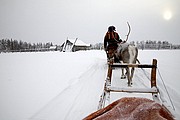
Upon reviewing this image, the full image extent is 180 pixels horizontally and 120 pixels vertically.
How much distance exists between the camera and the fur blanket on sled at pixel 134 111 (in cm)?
117

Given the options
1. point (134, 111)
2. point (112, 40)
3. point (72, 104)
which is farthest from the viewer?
point (112, 40)

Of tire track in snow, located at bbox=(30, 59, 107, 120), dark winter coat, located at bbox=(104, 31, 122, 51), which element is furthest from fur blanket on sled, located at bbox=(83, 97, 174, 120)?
dark winter coat, located at bbox=(104, 31, 122, 51)

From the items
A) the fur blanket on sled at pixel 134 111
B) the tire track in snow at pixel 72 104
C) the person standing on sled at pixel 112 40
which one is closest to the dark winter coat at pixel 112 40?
the person standing on sled at pixel 112 40

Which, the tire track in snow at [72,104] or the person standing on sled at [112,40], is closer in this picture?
the tire track in snow at [72,104]

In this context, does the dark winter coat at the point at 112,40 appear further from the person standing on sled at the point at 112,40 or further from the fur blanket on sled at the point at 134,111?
the fur blanket on sled at the point at 134,111

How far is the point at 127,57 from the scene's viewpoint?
5.02 meters

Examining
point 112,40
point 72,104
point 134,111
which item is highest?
point 112,40

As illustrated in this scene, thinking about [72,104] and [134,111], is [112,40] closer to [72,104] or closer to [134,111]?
[72,104]

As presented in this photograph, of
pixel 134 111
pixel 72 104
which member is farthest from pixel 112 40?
pixel 134 111

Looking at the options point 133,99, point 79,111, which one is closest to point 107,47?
point 79,111

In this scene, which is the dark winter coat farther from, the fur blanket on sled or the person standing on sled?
the fur blanket on sled

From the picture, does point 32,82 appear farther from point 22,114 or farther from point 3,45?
point 3,45

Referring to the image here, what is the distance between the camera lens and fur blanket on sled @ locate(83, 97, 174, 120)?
46.1 inches

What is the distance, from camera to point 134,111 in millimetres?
1241
